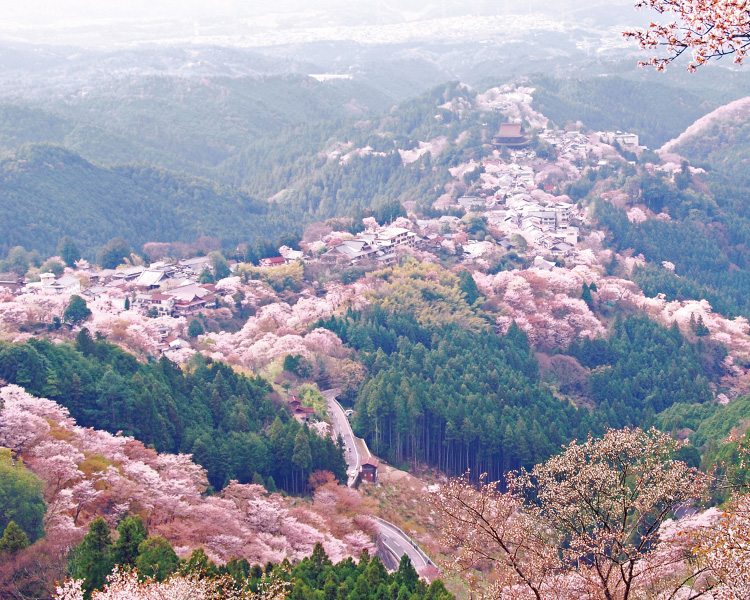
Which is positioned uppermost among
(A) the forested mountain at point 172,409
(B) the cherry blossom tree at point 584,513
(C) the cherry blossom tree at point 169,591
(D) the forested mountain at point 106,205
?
(B) the cherry blossom tree at point 584,513

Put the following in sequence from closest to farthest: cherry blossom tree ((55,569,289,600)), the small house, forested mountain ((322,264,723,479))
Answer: cherry blossom tree ((55,569,289,600)) < the small house < forested mountain ((322,264,723,479))

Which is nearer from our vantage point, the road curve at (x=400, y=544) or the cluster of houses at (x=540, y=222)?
the road curve at (x=400, y=544)

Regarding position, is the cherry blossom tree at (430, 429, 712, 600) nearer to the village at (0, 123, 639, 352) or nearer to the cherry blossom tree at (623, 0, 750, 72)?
the cherry blossom tree at (623, 0, 750, 72)

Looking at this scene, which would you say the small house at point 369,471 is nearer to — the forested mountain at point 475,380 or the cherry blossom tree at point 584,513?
the forested mountain at point 475,380

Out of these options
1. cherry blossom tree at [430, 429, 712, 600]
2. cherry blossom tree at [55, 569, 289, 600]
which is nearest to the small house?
cherry blossom tree at [55, 569, 289, 600]

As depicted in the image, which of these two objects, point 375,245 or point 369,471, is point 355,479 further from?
point 375,245

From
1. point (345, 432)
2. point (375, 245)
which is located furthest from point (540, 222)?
point (345, 432)

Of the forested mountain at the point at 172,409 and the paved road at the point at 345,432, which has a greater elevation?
the forested mountain at the point at 172,409

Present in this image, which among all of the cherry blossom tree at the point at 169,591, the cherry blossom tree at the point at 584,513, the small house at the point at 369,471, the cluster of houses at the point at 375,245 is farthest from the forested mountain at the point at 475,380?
the cherry blossom tree at the point at 584,513

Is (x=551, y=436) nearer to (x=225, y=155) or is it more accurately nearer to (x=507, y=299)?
(x=507, y=299)
